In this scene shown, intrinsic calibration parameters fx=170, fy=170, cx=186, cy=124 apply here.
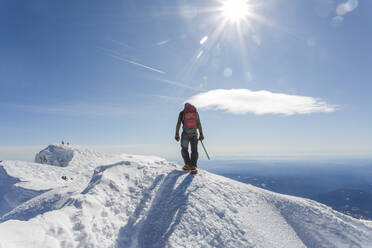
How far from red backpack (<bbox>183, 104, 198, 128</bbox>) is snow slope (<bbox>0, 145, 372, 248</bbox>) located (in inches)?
95.6

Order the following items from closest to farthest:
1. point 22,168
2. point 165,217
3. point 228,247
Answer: point 228,247 → point 165,217 → point 22,168

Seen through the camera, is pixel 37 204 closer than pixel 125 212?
No

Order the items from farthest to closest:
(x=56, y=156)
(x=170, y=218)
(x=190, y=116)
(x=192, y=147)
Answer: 1. (x=56, y=156)
2. (x=192, y=147)
3. (x=190, y=116)
4. (x=170, y=218)

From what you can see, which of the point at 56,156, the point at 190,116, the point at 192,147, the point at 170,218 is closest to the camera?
the point at 170,218

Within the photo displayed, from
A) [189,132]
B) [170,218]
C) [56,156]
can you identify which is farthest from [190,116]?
[56,156]

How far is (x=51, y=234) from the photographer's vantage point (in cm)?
389

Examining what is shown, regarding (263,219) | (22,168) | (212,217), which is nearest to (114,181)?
(212,217)

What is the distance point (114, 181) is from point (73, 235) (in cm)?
250

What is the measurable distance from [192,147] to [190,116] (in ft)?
5.45

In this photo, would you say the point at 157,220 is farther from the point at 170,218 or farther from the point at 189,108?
→ the point at 189,108

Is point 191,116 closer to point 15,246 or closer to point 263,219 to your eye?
point 263,219

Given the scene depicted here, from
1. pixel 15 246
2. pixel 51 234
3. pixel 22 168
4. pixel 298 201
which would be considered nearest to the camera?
pixel 15 246

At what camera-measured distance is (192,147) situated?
905 centimetres

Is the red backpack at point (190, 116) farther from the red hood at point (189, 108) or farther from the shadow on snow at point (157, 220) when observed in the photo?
the shadow on snow at point (157, 220)
